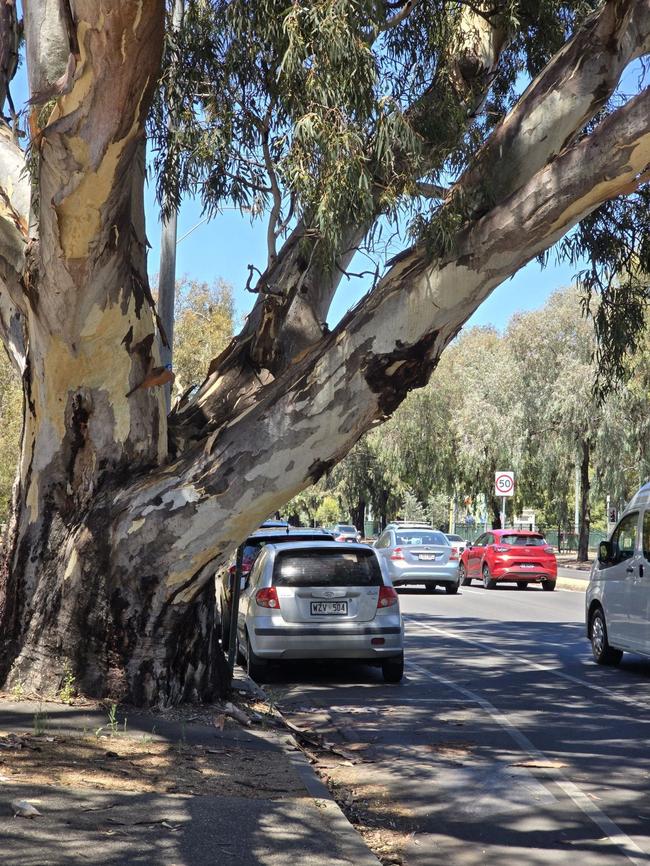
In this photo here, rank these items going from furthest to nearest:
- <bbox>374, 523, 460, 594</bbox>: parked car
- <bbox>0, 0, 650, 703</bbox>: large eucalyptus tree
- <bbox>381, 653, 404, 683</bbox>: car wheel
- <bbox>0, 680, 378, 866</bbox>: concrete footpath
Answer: <bbox>374, 523, 460, 594</bbox>: parked car
<bbox>381, 653, 404, 683</bbox>: car wheel
<bbox>0, 0, 650, 703</bbox>: large eucalyptus tree
<bbox>0, 680, 378, 866</bbox>: concrete footpath

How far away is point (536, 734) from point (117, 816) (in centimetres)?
461

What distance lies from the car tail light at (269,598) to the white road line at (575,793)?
2.24 meters

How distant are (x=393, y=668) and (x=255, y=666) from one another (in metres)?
1.53

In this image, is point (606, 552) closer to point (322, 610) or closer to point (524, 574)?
point (322, 610)

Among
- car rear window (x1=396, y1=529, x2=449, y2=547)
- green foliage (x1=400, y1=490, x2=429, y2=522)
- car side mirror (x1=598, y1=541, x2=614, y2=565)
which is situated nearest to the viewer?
car side mirror (x1=598, y1=541, x2=614, y2=565)

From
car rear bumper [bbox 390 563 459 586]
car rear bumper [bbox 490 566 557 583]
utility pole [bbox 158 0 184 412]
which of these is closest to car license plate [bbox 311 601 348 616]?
utility pole [bbox 158 0 184 412]

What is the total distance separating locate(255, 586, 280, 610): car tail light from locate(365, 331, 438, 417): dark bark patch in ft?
14.2

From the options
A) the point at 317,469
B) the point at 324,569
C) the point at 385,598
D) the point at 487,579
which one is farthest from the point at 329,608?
the point at 487,579

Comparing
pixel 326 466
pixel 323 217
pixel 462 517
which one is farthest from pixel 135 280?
pixel 462 517

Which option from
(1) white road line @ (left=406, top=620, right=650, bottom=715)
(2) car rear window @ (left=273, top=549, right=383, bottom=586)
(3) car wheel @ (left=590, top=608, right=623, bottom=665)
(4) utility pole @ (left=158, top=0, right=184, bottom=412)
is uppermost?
(4) utility pole @ (left=158, top=0, right=184, bottom=412)

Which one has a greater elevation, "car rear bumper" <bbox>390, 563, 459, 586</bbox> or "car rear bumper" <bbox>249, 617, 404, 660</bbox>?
"car rear bumper" <bbox>390, 563, 459, 586</bbox>

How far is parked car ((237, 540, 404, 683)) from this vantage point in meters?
12.0

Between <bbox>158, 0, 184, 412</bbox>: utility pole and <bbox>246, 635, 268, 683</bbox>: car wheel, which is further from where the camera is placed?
<bbox>158, 0, 184, 412</bbox>: utility pole

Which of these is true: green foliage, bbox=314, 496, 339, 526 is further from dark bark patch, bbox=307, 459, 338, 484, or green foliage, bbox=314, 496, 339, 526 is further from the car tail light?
dark bark patch, bbox=307, 459, 338, 484
